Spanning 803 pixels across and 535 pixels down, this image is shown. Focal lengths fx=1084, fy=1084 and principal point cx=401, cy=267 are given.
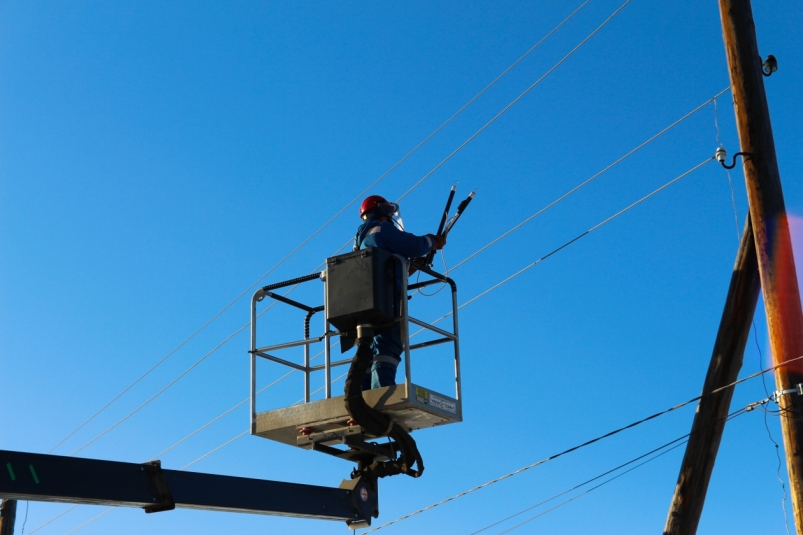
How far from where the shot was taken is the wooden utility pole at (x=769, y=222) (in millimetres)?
9562

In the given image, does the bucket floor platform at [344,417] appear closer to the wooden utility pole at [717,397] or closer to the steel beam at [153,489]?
the steel beam at [153,489]

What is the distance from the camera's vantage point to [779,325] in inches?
386

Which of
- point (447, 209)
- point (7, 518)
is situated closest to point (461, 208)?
point (447, 209)

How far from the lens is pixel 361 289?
9.16 metres

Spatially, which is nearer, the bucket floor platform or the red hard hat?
the bucket floor platform

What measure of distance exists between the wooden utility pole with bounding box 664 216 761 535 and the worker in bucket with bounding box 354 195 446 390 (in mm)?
2861

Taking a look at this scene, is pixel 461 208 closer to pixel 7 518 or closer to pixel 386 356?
pixel 386 356

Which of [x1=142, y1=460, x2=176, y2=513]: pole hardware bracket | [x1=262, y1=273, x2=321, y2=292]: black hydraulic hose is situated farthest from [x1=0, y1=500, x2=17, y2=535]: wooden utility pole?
[x1=142, y1=460, x2=176, y2=513]: pole hardware bracket

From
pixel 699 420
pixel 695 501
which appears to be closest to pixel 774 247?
pixel 699 420

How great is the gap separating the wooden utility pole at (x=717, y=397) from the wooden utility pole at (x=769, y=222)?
0.32 m

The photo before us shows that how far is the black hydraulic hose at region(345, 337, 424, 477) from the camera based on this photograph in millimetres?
8875

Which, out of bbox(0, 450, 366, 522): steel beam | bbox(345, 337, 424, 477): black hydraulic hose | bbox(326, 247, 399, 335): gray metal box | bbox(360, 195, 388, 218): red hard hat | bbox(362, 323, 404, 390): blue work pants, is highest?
bbox(360, 195, 388, 218): red hard hat

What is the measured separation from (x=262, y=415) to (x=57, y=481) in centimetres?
263

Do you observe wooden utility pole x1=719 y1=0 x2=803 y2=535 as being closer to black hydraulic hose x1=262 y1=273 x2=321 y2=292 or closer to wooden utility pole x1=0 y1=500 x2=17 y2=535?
black hydraulic hose x1=262 y1=273 x2=321 y2=292
